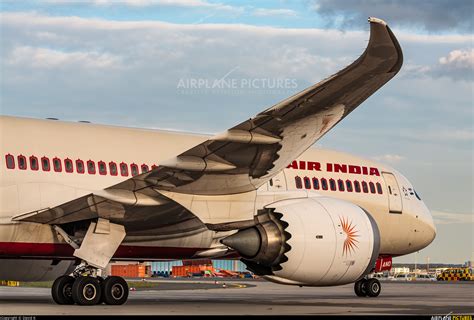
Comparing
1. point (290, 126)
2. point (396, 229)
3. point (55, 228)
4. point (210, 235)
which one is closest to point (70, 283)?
point (55, 228)

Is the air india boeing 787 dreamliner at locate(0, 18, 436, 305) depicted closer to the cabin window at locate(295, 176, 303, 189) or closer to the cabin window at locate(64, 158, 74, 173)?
the cabin window at locate(64, 158, 74, 173)

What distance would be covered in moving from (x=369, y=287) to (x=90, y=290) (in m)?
9.82

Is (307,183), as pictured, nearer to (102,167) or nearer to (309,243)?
(309,243)

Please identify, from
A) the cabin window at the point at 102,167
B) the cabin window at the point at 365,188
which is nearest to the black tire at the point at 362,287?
the cabin window at the point at 365,188

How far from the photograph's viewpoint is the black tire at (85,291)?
1828 cm

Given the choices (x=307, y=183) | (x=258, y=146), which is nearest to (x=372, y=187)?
(x=307, y=183)

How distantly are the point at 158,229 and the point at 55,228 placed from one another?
2.24 meters

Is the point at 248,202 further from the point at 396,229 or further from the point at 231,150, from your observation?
the point at 396,229

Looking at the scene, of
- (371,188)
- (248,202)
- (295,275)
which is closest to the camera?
(295,275)

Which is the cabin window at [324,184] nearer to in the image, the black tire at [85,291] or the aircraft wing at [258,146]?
the aircraft wing at [258,146]

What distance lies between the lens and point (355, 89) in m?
14.9

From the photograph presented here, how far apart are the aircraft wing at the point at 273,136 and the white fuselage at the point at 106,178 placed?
1865 mm

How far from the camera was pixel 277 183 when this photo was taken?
2217 cm

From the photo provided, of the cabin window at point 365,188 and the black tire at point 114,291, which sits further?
the cabin window at point 365,188
